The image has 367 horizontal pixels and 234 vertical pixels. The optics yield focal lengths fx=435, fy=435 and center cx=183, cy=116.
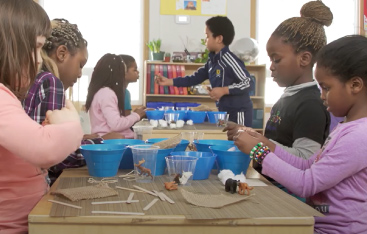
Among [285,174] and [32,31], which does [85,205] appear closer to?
[32,31]

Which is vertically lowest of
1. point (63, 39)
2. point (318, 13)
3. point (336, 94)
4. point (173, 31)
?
point (336, 94)

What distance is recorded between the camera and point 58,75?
6.48 ft

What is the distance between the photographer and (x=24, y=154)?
108cm

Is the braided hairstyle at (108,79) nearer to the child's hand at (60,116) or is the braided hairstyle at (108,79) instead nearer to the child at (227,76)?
the child at (227,76)

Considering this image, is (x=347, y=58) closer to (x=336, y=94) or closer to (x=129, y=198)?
(x=336, y=94)

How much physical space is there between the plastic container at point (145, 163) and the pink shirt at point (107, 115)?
2141mm

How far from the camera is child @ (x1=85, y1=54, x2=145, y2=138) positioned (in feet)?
11.8

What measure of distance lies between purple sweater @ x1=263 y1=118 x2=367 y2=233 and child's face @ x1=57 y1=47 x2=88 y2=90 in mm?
1069

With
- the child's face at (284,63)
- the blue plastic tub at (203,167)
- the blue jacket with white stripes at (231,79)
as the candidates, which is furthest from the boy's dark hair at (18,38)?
the blue jacket with white stripes at (231,79)

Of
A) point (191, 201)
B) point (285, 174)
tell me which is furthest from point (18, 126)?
point (285, 174)

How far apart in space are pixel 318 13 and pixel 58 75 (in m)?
1.31

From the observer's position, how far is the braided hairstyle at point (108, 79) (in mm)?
3703

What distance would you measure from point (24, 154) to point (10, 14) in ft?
1.30

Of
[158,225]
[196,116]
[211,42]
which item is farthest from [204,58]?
[158,225]
